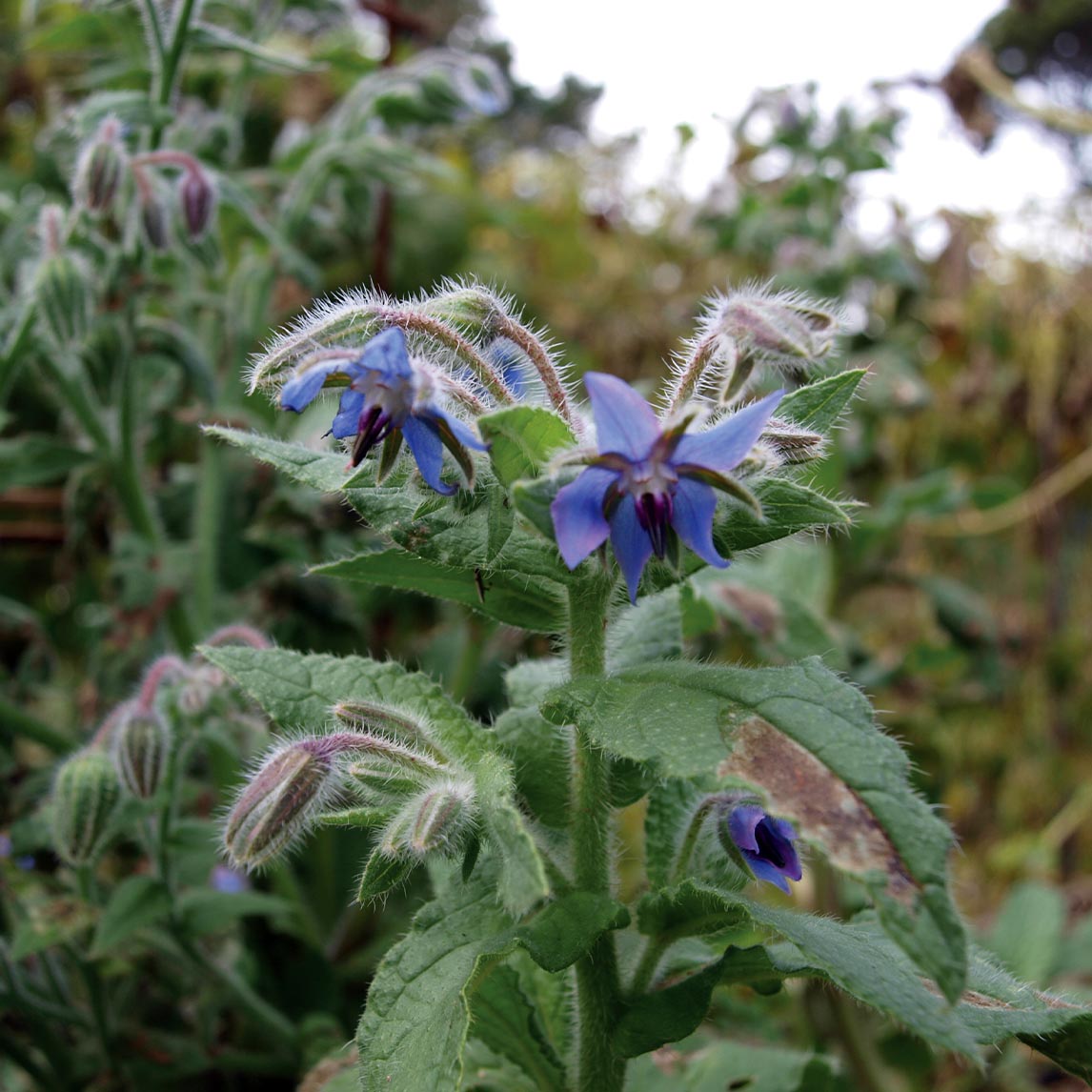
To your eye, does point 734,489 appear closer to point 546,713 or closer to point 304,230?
point 546,713

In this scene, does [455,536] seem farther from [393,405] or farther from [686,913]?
[686,913]

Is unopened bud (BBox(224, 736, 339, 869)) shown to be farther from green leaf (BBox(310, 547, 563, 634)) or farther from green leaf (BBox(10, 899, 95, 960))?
green leaf (BBox(10, 899, 95, 960))

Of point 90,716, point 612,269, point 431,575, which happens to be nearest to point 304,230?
point 90,716

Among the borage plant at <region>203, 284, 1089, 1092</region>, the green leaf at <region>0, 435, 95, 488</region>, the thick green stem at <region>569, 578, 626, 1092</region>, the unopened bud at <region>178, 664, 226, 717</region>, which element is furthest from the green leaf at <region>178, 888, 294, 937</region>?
the green leaf at <region>0, 435, 95, 488</region>

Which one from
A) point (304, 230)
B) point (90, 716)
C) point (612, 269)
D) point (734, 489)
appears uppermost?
point (734, 489)

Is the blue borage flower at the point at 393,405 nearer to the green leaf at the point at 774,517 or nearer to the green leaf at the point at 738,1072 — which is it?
the green leaf at the point at 774,517

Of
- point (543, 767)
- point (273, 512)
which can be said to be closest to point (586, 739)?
point (543, 767)
